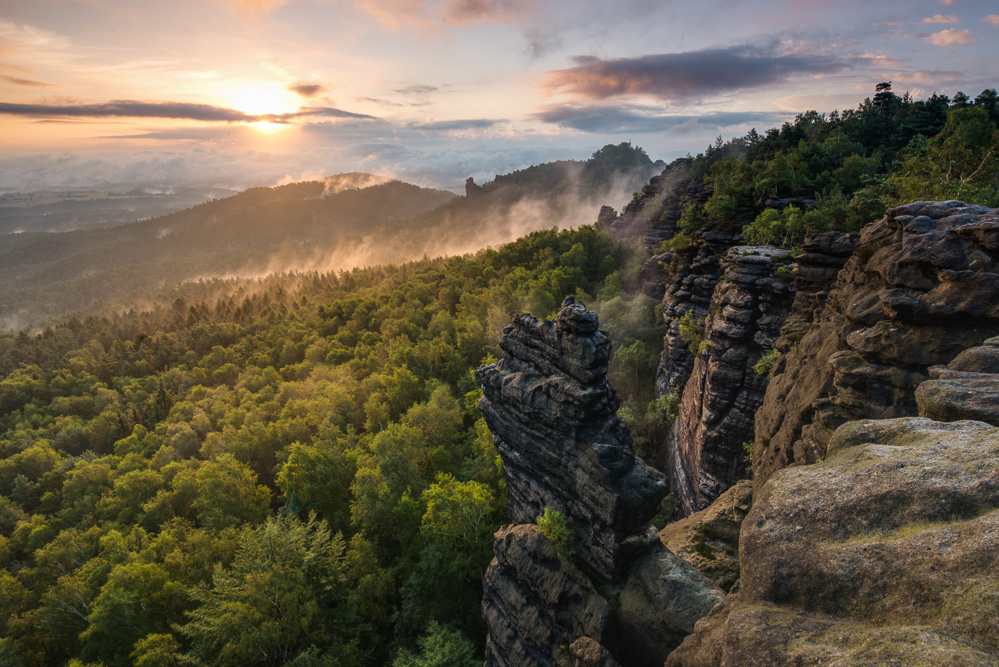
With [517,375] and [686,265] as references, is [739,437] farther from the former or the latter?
[686,265]

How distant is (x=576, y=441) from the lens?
2138cm

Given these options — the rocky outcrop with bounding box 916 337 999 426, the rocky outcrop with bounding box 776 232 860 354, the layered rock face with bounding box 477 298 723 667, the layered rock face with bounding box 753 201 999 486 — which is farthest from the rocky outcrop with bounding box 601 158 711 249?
the rocky outcrop with bounding box 916 337 999 426

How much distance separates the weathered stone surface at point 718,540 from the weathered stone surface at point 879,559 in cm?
1076

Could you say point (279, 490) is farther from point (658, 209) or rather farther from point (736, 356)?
point (658, 209)

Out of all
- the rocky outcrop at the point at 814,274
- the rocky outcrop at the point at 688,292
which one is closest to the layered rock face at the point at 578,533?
the rocky outcrop at the point at 814,274

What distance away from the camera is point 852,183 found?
172ft

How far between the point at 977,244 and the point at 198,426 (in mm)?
87569

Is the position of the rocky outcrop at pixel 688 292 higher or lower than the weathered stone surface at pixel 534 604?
higher

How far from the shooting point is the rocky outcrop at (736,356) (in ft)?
101

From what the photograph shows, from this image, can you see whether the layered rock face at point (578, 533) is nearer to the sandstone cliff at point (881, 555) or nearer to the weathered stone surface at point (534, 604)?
the weathered stone surface at point (534, 604)

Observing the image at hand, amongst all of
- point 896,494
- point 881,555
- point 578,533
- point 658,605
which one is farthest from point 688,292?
point 881,555

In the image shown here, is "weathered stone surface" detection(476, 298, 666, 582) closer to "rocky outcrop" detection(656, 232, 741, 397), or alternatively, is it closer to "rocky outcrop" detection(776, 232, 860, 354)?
"rocky outcrop" detection(776, 232, 860, 354)

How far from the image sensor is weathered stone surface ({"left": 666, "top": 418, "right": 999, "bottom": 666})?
22.4ft

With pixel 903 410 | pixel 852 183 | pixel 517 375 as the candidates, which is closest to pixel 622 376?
pixel 852 183
